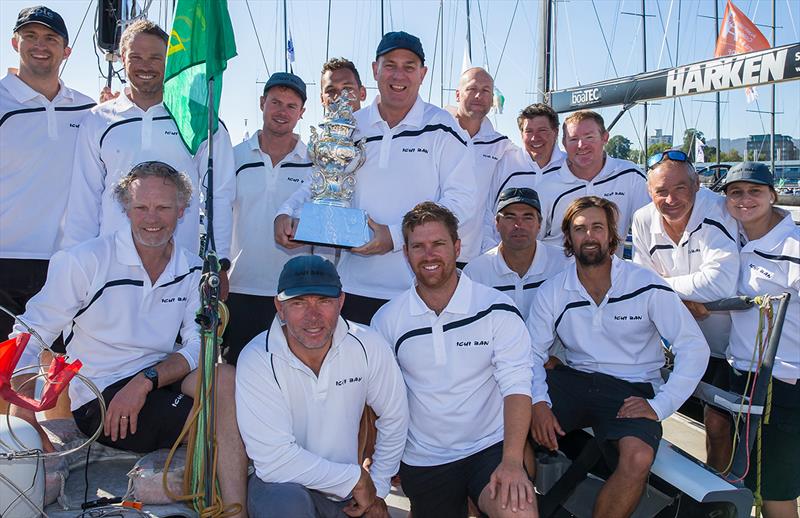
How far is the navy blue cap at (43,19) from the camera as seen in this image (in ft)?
13.3

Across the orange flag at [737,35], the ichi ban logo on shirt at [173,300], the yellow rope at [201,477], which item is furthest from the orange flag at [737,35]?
the yellow rope at [201,477]

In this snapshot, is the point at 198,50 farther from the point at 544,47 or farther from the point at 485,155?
the point at 544,47

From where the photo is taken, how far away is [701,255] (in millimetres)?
3885

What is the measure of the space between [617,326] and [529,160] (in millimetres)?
1863

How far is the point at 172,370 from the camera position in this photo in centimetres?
319

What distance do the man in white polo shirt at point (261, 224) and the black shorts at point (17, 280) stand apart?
3.88ft

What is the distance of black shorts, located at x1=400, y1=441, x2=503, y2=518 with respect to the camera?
10.7ft

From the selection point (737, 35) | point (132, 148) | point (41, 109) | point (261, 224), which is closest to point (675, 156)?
point (261, 224)

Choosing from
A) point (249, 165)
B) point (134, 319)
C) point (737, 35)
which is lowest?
point (134, 319)

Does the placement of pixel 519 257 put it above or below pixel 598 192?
below

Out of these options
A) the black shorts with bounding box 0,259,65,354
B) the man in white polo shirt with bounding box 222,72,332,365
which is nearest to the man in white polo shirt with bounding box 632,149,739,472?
the man in white polo shirt with bounding box 222,72,332,365

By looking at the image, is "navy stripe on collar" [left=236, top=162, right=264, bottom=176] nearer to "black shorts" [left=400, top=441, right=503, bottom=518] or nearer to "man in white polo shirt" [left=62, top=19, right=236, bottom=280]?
"man in white polo shirt" [left=62, top=19, right=236, bottom=280]

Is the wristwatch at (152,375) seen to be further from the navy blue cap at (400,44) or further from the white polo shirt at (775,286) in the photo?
the white polo shirt at (775,286)

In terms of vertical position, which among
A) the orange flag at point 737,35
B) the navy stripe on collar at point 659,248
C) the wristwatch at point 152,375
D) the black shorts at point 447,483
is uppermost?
the orange flag at point 737,35
